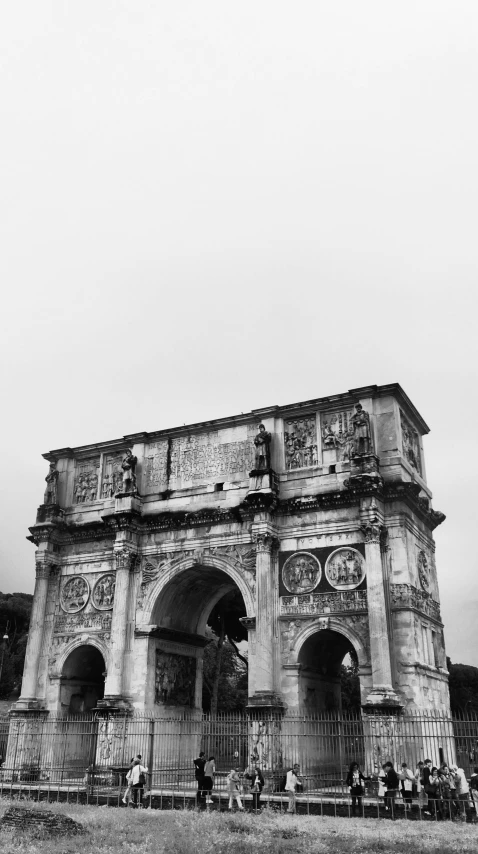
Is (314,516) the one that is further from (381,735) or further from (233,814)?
(233,814)

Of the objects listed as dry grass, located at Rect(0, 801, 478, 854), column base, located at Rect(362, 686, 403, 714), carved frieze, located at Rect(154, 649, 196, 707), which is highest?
carved frieze, located at Rect(154, 649, 196, 707)

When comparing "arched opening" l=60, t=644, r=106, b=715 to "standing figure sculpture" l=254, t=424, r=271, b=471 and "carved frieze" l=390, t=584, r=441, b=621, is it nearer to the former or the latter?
"standing figure sculpture" l=254, t=424, r=271, b=471

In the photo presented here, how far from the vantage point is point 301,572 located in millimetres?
24656

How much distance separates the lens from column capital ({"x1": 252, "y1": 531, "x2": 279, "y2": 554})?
24719 mm

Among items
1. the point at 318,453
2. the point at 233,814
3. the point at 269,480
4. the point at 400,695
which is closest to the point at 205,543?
the point at 269,480

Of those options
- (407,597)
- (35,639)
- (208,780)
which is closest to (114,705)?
(35,639)

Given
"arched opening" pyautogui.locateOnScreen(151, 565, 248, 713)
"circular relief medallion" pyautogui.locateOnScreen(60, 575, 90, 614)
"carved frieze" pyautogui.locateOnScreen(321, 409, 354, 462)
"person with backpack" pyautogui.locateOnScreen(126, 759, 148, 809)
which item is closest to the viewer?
"person with backpack" pyautogui.locateOnScreen(126, 759, 148, 809)

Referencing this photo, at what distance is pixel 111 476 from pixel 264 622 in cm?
915

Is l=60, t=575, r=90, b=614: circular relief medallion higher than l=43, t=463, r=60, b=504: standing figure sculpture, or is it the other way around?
l=43, t=463, r=60, b=504: standing figure sculpture

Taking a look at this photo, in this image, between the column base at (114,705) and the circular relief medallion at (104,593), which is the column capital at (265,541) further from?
the column base at (114,705)

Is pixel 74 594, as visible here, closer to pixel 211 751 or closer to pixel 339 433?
pixel 211 751

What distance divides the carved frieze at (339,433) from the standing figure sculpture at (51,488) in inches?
438

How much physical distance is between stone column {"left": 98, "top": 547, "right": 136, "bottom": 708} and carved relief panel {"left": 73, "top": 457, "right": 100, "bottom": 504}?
3582 mm

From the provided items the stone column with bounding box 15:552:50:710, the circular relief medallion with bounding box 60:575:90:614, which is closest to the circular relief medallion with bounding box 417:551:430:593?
the circular relief medallion with bounding box 60:575:90:614
